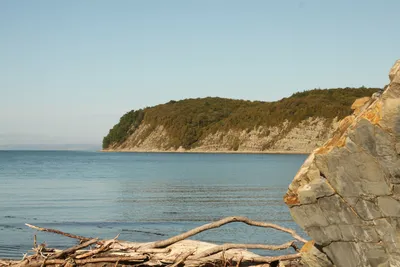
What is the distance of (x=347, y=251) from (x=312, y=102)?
158m

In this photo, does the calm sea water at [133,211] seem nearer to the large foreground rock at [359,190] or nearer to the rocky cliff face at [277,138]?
the large foreground rock at [359,190]

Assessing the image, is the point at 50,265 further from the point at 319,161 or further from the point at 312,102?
the point at 312,102

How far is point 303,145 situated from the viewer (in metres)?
144

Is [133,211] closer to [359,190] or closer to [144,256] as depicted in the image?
[144,256]

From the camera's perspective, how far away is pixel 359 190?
6.85 m

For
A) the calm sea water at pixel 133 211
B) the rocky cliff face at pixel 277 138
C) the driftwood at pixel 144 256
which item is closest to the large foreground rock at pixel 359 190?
the driftwood at pixel 144 256

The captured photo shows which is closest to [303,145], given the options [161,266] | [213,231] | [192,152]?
[192,152]

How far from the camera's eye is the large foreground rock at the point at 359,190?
21.7ft

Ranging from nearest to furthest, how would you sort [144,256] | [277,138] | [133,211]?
[144,256], [133,211], [277,138]

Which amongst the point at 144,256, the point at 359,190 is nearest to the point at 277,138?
the point at 144,256

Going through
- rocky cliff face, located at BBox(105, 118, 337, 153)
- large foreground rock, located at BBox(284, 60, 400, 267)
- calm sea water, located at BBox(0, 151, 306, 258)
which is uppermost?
rocky cliff face, located at BBox(105, 118, 337, 153)

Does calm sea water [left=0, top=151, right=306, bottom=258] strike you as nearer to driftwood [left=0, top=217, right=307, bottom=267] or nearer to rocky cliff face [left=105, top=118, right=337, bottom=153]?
driftwood [left=0, top=217, right=307, bottom=267]

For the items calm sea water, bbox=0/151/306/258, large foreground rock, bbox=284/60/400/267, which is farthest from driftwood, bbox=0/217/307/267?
calm sea water, bbox=0/151/306/258

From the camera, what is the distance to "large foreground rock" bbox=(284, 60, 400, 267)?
661 centimetres
